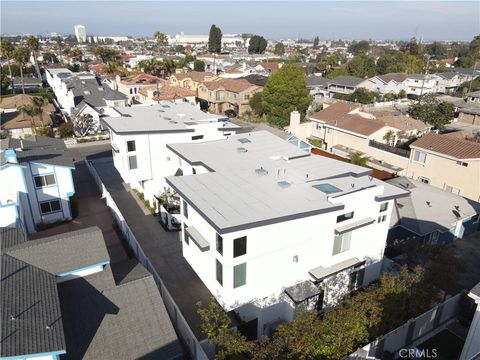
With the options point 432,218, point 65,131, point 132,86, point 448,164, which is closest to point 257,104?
point 132,86

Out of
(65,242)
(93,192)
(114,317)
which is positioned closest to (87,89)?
(93,192)

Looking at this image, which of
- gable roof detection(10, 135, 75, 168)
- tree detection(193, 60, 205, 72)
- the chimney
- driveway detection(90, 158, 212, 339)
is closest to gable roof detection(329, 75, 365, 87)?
the chimney

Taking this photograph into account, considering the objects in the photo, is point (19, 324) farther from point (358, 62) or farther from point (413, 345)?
point (358, 62)

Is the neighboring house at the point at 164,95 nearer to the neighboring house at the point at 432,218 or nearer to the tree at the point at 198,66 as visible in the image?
the neighboring house at the point at 432,218

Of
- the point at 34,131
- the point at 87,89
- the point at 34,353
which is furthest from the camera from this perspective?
the point at 87,89

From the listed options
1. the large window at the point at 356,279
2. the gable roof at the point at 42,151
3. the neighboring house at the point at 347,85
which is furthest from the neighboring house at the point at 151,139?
the neighboring house at the point at 347,85

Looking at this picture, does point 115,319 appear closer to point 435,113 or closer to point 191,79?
point 435,113

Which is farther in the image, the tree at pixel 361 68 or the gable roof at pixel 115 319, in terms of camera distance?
the tree at pixel 361 68
